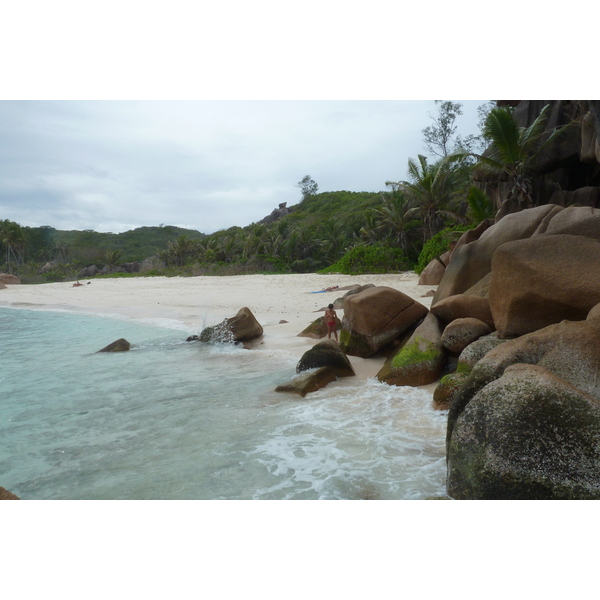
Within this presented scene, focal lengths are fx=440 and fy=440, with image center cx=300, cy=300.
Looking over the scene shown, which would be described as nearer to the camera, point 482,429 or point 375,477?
point 482,429

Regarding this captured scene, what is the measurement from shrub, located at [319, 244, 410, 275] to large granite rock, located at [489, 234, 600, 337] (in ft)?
56.9

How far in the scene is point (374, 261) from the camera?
23219mm

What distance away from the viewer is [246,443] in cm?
454

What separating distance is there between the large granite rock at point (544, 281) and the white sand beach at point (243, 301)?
7.98 ft

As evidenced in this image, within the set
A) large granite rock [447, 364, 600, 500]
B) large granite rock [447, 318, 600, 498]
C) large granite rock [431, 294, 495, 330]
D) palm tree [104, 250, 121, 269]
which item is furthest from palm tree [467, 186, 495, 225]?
palm tree [104, 250, 121, 269]

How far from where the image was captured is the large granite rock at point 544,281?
4723 mm

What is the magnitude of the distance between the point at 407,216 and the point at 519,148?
1100cm

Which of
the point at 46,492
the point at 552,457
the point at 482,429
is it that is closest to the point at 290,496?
the point at 482,429

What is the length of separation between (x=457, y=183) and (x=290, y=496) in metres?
25.2

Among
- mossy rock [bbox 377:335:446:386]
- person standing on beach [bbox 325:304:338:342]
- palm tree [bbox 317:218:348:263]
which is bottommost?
mossy rock [bbox 377:335:446:386]

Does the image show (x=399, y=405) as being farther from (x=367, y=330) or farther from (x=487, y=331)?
(x=367, y=330)

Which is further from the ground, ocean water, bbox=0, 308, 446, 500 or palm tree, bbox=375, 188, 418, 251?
palm tree, bbox=375, 188, 418, 251

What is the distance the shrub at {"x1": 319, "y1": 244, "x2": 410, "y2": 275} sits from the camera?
22656mm

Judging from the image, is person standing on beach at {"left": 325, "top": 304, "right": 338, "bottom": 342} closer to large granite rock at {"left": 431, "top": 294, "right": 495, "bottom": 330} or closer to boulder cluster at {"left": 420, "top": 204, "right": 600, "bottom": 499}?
large granite rock at {"left": 431, "top": 294, "right": 495, "bottom": 330}
